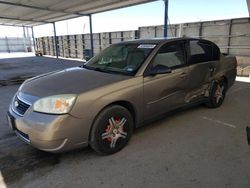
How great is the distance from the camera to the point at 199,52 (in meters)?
3.91

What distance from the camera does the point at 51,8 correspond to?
1244 cm

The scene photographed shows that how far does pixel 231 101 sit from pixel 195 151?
9.51 feet

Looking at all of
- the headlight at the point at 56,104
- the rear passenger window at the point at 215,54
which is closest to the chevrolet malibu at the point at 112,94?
the headlight at the point at 56,104

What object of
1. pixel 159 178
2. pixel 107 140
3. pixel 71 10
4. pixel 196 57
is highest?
pixel 71 10

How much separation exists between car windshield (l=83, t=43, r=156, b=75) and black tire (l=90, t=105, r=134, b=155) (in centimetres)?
62

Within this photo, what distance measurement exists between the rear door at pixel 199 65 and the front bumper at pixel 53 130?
82.9 inches

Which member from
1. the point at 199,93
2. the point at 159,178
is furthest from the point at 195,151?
the point at 199,93

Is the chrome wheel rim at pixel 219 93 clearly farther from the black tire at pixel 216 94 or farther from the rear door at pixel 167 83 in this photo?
the rear door at pixel 167 83

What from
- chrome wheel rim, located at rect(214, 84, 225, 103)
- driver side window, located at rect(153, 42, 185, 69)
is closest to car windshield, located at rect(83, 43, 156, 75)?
driver side window, located at rect(153, 42, 185, 69)

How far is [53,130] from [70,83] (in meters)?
0.70

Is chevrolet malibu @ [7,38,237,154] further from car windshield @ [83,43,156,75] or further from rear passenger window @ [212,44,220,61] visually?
rear passenger window @ [212,44,220,61]

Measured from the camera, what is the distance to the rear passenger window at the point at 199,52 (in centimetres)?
372

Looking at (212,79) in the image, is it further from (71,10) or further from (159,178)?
(71,10)

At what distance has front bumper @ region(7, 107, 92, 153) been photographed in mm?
2217
